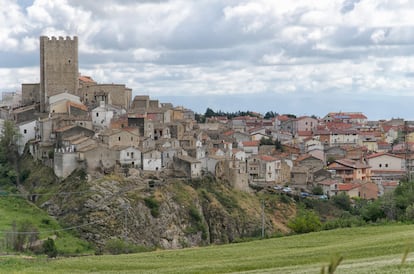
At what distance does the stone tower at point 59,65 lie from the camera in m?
86.7

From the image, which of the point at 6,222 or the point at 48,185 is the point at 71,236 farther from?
the point at 48,185

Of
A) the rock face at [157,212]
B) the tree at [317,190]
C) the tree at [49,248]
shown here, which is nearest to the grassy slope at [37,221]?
the rock face at [157,212]

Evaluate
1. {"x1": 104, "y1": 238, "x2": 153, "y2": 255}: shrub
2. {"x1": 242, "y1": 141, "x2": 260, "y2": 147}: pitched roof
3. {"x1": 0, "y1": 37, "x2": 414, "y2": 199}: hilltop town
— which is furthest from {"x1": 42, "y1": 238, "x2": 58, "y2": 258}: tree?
{"x1": 242, "y1": 141, "x2": 260, "y2": 147}: pitched roof

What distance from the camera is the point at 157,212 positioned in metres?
66.9

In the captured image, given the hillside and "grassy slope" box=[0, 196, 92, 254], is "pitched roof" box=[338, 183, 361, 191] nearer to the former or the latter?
the hillside

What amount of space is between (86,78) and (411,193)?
49929 mm

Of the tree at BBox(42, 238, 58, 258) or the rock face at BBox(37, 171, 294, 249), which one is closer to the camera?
the tree at BBox(42, 238, 58, 258)

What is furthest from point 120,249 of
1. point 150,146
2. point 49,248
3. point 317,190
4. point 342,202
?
point 317,190

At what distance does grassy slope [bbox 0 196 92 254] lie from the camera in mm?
57062

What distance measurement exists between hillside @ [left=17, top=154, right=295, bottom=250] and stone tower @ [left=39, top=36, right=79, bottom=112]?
13.7 metres

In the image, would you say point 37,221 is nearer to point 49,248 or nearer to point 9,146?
point 49,248

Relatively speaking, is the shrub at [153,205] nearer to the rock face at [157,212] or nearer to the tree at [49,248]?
the rock face at [157,212]

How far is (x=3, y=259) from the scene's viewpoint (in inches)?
1415

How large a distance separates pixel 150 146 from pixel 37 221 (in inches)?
557
